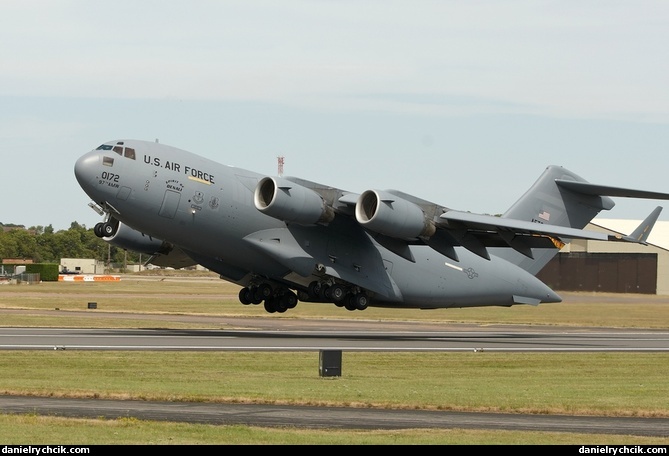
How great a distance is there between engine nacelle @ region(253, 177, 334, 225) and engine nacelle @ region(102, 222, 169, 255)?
6188 millimetres

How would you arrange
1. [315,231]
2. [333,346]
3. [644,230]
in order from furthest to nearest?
[315,231] → [644,230] → [333,346]

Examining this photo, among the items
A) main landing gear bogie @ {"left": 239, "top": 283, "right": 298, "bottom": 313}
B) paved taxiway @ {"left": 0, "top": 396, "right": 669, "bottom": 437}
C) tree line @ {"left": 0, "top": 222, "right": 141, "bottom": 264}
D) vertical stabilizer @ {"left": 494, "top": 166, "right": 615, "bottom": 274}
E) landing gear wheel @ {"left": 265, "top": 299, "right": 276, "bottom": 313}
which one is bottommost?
paved taxiway @ {"left": 0, "top": 396, "right": 669, "bottom": 437}

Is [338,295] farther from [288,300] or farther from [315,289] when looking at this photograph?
[288,300]

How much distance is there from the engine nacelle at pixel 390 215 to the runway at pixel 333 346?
3663 millimetres

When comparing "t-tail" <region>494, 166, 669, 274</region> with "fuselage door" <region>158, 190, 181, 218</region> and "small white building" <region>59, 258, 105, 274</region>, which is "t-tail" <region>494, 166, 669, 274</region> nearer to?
"fuselage door" <region>158, 190, 181, 218</region>

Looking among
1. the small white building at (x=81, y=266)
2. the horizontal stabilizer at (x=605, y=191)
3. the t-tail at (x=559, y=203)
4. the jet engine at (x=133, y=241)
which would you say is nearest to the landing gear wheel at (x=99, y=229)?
the jet engine at (x=133, y=241)

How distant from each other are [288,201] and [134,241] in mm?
8523

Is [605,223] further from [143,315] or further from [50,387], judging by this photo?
[50,387]

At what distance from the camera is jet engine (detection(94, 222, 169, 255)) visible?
38.8 metres

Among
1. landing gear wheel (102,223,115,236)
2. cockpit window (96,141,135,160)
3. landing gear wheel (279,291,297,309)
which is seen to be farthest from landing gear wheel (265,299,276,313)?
cockpit window (96,141,135,160)

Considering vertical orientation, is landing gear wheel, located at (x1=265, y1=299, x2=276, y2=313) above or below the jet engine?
below

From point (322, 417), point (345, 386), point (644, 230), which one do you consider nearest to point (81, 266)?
point (644, 230)

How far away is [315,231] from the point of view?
36.2 m

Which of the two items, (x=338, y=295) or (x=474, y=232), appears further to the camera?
(x=338, y=295)
